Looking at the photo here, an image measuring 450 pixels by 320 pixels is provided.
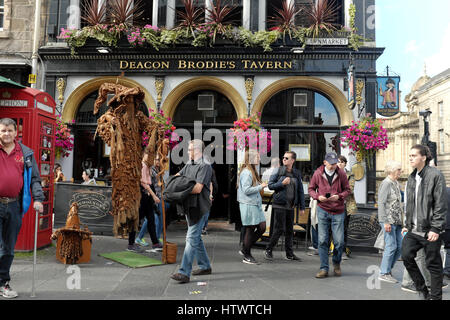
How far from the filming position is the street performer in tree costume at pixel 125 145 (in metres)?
6.07

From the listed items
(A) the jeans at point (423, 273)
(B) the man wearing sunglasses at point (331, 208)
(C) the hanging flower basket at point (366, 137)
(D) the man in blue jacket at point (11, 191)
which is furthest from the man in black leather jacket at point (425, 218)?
(C) the hanging flower basket at point (366, 137)

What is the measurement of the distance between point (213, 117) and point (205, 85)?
3.64 feet

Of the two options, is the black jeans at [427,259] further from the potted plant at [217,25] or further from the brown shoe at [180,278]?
the potted plant at [217,25]

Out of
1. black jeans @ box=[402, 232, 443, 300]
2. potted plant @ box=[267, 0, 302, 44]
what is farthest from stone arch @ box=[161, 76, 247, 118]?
black jeans @ box=[402, 232, 443, 300]

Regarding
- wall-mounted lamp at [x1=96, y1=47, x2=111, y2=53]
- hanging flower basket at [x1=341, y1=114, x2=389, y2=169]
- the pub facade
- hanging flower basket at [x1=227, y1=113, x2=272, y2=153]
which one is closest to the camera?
hanging flower basket at [x1=227, y1=113, x2=272, y2=153]

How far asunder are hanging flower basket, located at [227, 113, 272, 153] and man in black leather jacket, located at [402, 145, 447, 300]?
545 centimetres

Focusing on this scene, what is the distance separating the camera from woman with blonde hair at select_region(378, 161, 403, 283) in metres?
5.46

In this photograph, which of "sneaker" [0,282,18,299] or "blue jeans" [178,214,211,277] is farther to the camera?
"blue jeans" [178,214,211,277]

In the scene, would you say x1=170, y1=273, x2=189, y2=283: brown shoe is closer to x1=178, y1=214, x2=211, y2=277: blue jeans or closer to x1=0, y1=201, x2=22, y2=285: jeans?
Answer: x1=178, y1=214, x2=211, y2=277: blue jeans

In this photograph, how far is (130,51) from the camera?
452 inches

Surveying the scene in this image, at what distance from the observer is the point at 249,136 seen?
31.7 ft

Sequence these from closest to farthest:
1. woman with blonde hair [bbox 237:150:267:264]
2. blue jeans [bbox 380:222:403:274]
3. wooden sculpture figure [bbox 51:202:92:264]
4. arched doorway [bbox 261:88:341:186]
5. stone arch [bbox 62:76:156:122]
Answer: blue jeans [bbox 380:222:403:274] → wooden sculpture figure [bbox 51:202:92:264] → woman with blonde hair [bbox 237:150:267:264] → arched doorway [bbox 261:88:341:186] → stone arch [bbox 62:76:156:122]

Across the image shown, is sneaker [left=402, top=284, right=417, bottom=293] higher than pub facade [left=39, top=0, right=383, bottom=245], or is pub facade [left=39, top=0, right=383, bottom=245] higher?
pub facade [left=39, top=0, right=383, bottom=245]

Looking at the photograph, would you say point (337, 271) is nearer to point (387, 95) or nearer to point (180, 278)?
point (180, 278)
